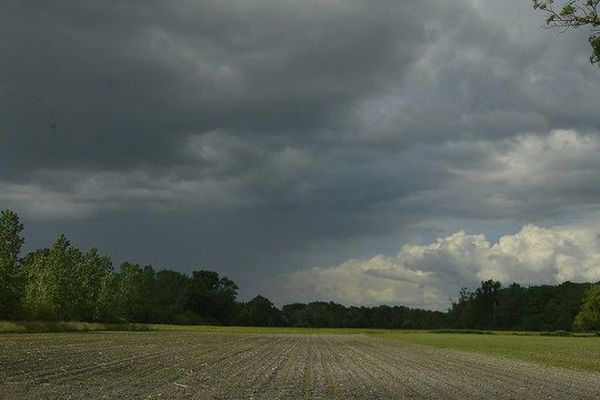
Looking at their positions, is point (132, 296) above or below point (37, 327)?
above

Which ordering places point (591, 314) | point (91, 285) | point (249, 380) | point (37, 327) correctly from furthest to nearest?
point (591, 314), point (91, 285), point (37, 327), point (249, 380)

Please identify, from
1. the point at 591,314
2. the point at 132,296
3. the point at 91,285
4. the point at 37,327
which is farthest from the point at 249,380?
the point at 591,314

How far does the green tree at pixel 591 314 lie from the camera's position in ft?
536

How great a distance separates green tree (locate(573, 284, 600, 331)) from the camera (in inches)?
6432

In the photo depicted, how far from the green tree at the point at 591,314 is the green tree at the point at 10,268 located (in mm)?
130257

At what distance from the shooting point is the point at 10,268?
85.9m

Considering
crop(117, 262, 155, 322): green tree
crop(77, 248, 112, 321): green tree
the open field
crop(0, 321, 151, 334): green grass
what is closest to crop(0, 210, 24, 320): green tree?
crop(0, 321, 151, 334): green grass

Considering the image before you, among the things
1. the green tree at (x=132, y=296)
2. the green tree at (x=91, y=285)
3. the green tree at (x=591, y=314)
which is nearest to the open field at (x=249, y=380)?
the green tree at (x=91, y=285)

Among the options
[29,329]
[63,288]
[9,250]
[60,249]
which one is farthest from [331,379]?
[60,249]

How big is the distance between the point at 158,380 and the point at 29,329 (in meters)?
59.0

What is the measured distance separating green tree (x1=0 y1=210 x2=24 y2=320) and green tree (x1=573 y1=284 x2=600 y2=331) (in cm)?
13026

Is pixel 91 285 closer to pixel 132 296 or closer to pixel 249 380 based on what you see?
pixel 132 296

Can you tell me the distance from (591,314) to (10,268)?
436ft

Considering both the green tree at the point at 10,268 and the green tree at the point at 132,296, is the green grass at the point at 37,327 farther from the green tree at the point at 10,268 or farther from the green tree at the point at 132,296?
the green tree at the point at 132,296
